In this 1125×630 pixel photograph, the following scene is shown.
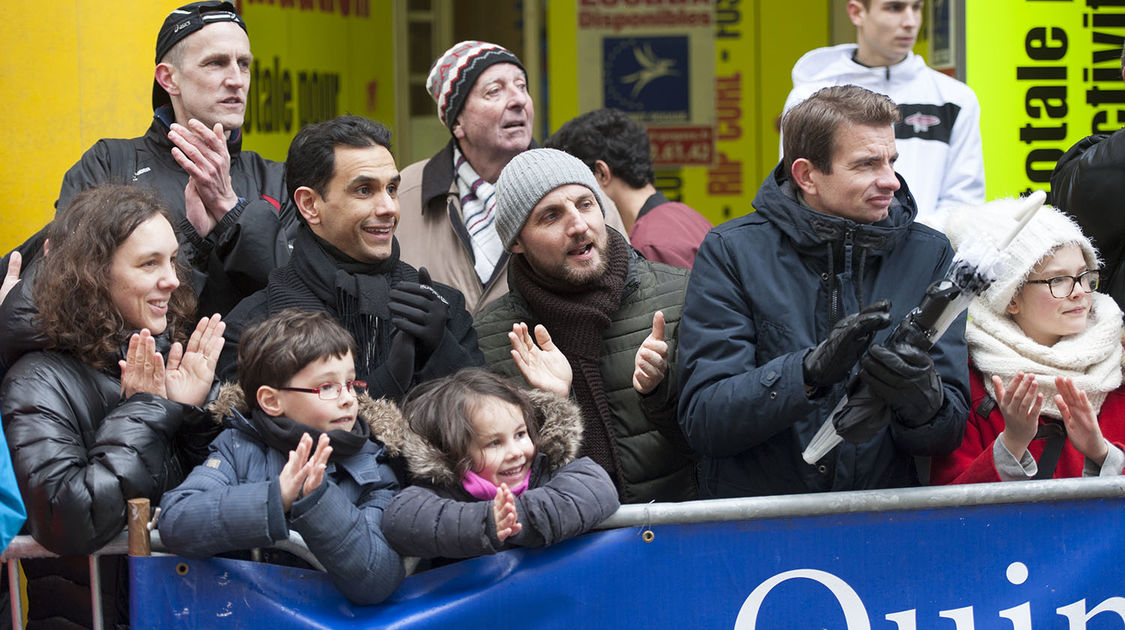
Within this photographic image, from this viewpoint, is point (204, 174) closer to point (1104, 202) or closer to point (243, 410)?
point (243, 410)

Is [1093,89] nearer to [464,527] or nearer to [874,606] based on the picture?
[874,606]

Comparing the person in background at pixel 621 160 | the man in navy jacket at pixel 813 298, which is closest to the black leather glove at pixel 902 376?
the man in navy jacket at pixel 813 298

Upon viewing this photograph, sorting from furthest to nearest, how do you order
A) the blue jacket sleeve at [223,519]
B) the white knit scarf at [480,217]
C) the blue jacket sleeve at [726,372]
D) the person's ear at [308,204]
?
the white knit scarf at [480,217] → the person's ear at [308,204] → the blue jacket sleeve at [726,372] → the blue jacket sleeve at [223,519]

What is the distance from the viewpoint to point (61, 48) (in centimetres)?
560

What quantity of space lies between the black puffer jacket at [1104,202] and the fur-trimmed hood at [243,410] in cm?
218

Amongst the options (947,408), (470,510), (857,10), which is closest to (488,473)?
(470,510)

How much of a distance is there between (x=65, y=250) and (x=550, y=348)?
51.8 inches

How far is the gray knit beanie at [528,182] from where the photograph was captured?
12.7 ft

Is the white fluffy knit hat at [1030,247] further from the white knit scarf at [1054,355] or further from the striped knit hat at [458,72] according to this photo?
the striped knit hat at [458,72]

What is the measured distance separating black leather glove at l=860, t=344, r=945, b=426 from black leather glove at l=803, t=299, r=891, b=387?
46mm

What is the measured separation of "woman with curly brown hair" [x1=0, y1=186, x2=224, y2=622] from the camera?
9.73ft

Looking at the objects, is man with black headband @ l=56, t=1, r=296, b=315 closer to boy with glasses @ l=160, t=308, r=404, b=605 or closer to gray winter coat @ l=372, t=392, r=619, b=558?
boy with glasses @ l=160, t=308, r=404, b=605

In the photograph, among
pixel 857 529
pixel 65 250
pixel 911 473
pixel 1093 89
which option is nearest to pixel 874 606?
pixel 857 529

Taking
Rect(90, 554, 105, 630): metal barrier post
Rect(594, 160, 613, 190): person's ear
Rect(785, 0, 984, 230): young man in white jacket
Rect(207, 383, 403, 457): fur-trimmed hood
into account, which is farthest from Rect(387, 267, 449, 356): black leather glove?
Rect(785, 0, 984, 230): young man in white jacket
